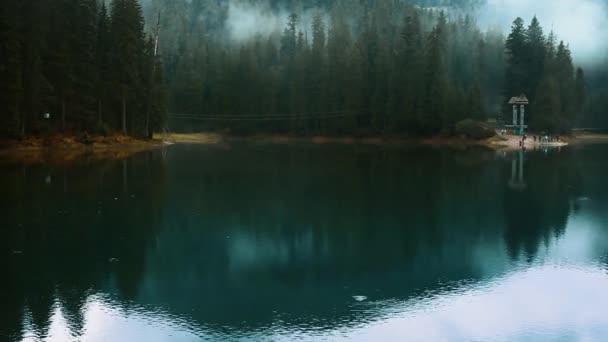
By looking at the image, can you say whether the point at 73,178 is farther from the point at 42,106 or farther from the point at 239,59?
the point at 239,59

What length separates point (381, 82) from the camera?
107500 mm

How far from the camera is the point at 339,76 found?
4550 inches

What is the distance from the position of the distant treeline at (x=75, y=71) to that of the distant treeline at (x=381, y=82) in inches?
Result: 1471

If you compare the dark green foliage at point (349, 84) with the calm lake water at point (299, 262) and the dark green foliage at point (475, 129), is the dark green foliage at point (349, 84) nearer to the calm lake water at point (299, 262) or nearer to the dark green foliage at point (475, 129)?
the dark green foliage at point (475, 129)

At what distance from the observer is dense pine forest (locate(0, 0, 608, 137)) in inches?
2413

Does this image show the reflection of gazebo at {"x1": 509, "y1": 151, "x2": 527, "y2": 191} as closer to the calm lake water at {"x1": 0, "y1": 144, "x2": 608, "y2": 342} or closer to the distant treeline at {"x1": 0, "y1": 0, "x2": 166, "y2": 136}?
the calm lake water at {"x1": 0, "y1": 144, "x2": 608, "y2": 342}

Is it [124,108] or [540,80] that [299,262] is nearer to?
[124,108]

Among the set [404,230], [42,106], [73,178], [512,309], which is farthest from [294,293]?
[42,106]

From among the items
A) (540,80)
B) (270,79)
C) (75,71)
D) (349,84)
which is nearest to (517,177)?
(75,71)

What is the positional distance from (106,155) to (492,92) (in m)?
80.8

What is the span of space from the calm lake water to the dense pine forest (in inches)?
1176

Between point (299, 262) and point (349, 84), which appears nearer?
point (299, 262)

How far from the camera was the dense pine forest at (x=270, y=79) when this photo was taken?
61.3 m

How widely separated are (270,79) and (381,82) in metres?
27.3
